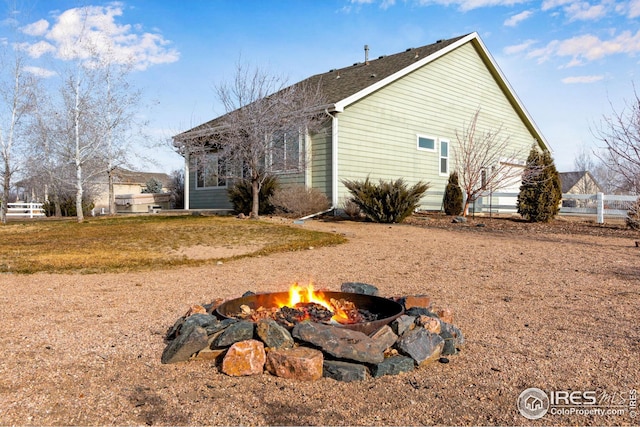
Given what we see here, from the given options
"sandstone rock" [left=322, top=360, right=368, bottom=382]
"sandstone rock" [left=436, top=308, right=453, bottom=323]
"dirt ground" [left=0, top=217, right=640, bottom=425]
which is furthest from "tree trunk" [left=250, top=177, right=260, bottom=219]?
"sandstone rock" [left=322, top=360, right=368, bottom=382]

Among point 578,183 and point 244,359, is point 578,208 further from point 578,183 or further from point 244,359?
point 578,183

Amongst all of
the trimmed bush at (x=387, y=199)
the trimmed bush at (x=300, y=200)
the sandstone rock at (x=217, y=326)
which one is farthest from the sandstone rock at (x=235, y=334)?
the trimmed bush at (x=300, y=200)

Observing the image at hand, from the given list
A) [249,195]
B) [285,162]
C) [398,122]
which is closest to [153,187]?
[249,195]

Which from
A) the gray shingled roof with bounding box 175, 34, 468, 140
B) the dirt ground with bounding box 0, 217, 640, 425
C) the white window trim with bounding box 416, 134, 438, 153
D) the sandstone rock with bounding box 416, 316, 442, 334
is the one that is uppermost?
the gray shingled roof with bounding box 175, 34, 468, 140

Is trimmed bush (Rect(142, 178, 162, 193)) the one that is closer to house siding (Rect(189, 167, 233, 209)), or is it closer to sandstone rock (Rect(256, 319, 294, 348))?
house siding (Rect(189, 167, 233, 209))

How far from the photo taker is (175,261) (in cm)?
891

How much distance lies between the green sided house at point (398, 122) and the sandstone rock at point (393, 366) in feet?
39.3

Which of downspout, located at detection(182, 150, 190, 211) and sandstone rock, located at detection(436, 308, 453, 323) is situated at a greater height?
downspout, located at detection(182, 150, 190, 211)

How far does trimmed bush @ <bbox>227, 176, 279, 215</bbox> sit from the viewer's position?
648 inches

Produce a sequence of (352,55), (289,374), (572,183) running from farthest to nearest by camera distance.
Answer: (572,183) < (352,55) < (289,374)

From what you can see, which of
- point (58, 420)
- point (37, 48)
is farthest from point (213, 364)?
point (37, 48)

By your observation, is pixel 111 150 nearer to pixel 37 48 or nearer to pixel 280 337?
pixel 37 48

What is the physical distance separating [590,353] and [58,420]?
12.9 ft

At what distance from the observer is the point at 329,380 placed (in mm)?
3477
